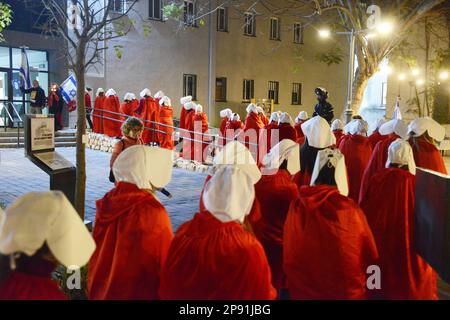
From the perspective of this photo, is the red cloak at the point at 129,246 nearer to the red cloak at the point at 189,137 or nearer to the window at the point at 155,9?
the red cloak at the point at 189,137

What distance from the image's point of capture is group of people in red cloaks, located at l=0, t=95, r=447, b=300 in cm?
279

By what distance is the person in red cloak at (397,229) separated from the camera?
17.2 feet

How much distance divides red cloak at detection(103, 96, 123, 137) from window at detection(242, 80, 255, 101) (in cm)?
1184

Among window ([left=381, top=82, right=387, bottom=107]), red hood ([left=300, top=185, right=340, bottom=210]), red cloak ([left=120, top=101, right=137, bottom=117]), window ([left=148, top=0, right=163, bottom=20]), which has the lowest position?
red hood ([left=300, top=185, right=340, bottom=210])

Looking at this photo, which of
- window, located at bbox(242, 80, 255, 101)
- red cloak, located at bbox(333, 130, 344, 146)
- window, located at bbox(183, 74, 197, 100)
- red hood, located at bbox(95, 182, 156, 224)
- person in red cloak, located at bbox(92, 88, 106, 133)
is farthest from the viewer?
window, located at bbox(242, 80, 255, 101)

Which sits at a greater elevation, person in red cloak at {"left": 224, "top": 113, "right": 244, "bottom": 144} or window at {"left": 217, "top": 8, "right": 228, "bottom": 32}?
window at {"left": 217, "top": 8, "right": 228, "bottom": 32}

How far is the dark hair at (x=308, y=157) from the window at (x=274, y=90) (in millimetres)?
24091

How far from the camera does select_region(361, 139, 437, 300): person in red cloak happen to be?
5.25m

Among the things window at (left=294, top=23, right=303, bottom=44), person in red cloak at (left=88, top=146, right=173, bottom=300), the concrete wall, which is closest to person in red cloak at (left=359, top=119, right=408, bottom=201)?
person in red cloak at (left=88, top=146, right=173, bottom=300)

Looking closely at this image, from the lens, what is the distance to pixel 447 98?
83.8ft

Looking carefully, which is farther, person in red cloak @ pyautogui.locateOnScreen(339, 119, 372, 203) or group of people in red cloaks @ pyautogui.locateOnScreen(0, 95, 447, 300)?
person in red cloak @ pyautogui.locateOnScreen(339, 119, 372, 203)

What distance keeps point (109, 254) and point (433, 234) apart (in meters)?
2.67

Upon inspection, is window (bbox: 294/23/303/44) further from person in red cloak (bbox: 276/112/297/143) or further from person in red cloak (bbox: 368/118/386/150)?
person in red cloak (bbox: 368/118/386/150)

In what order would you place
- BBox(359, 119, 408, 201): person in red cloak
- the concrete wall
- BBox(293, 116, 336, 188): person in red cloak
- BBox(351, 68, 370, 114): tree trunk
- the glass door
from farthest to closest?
the concrete wall < the glass door < BBox(351, 68, 370, 114): tree trunk < BBox(359, 119, 408, 201): person in red cloak < BBox(293, 116, 336, 188): person in red cloak
